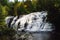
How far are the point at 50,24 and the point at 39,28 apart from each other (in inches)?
4.1

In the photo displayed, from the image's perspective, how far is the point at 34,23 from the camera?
4.54ft

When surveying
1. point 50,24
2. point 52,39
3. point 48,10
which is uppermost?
point 48,10

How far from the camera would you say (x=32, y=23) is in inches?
54.6

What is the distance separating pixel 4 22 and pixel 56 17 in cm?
48

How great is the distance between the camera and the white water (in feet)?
4.50

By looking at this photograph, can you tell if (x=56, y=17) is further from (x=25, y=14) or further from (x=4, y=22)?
(x=4, y=22)

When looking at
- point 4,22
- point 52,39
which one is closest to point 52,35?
point 52,39

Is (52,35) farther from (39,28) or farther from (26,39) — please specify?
(26,39)

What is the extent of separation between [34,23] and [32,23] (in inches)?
0.7

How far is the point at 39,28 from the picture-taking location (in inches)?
54.1

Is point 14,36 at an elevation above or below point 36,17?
below

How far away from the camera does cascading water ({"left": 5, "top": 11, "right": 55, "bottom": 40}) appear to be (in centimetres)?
137

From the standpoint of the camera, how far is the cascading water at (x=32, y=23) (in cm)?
137

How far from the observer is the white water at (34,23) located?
137cm
